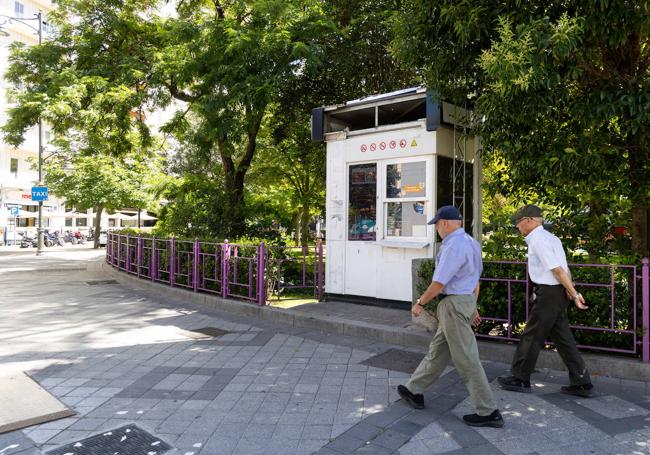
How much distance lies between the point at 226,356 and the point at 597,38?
5429 millimetres

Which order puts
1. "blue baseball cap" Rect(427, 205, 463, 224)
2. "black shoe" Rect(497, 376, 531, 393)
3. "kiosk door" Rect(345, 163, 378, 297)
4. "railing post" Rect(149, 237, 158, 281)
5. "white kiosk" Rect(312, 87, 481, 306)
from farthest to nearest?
"railing post" Rect(149, 237, 158, 281) → "kiosk door" Rect(345, 163, 378, 297) → "white kiosk" Rect(312, 87, 481, 306) → "black shoe" Rect(497, 376, 531, 393) → "blue baseball cap" Rect(427, 205, 463, 224)

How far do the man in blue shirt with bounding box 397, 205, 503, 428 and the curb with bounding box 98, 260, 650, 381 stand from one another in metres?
1.97

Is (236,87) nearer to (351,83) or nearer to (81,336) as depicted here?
(351,83)

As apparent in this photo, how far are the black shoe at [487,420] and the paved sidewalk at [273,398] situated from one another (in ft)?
0.16

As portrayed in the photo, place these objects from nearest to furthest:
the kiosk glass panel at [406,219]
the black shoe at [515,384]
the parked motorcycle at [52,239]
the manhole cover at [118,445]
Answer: the manhole cover at [118,445] < the black shoe at [515,384] < the kiosk glass panel at [406,219] < the parked motorcycle at [52,239]

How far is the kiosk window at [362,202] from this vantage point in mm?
8508

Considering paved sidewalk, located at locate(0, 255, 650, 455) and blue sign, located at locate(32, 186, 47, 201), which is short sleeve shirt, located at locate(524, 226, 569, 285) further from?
blue sign, located at locate(32, 186, 47, 201)

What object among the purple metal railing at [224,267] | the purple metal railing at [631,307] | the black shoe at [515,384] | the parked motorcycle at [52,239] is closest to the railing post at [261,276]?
the purple metal railing at [224,267]

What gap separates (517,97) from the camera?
15.8 feet

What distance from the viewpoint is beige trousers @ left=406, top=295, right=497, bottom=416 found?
3727mm

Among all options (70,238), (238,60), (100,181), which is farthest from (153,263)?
(70,238)

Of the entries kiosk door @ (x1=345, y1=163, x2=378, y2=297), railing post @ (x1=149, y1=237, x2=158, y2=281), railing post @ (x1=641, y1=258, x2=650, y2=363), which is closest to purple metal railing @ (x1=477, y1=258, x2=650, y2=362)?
railing post @ (x1=641, y1=258, x2=650, y2=363)

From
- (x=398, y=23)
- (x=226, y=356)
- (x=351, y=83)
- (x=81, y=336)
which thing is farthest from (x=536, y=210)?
(x=351, y=83)

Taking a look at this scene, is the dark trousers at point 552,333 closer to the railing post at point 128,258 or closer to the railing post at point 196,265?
the railing post at point 196,265
